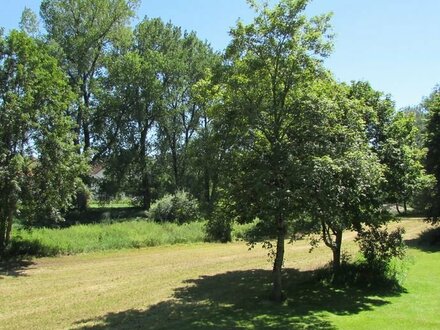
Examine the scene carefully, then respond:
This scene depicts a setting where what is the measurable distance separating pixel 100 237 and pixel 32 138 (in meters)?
7.94

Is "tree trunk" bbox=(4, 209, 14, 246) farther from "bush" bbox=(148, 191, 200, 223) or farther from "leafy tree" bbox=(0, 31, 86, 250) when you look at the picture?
"bush" bbox=(148, 191, 200, 223)

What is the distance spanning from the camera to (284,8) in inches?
534

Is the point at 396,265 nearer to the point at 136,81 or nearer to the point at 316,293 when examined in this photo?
the point at 316,293

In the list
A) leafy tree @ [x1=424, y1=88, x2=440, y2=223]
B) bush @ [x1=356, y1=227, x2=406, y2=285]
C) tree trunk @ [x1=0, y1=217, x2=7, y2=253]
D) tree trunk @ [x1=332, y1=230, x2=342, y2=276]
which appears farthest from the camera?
leafy tree @ [x1=424, y1=88, x2=440, y2=223]

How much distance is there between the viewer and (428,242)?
1264 inches

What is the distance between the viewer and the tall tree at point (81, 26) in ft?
149

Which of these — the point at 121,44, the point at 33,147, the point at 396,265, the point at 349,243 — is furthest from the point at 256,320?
the point at 121,44

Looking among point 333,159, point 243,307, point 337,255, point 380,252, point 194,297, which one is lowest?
point 243,307

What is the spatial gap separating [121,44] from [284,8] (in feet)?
128

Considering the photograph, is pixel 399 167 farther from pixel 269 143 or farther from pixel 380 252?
pixel 269 143

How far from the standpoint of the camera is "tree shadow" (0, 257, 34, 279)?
67.9ft

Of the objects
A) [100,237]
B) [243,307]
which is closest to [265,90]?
[243,307]

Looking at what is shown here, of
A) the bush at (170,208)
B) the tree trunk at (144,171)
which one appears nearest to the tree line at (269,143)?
the bush at (170,208)

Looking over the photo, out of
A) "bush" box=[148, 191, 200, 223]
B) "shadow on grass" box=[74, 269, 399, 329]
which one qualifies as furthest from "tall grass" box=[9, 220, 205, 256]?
"shadow on grass" box=[74, 269, 399, 329]
